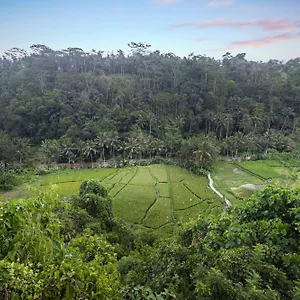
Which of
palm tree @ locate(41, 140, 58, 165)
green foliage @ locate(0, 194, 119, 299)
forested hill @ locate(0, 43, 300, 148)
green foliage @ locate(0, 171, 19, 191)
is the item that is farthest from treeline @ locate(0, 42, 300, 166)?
green foliage @ locate(0, 194, 119, 299)

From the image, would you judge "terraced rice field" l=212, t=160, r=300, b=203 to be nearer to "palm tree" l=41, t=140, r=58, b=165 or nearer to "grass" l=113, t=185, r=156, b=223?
"grass" l=113, t=185, r=156, b=223

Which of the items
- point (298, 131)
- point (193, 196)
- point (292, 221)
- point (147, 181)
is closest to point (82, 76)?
point (147, 181)

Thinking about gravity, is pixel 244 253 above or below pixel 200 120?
above

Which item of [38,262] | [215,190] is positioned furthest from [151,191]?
[38,262]

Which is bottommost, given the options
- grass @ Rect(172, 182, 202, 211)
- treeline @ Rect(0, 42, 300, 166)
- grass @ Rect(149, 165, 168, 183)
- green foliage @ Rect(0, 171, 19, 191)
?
grass @ Rect(149, 165, 168, 183)

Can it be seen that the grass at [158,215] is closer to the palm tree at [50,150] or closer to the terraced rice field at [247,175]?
the terraced rice field at [247,175]

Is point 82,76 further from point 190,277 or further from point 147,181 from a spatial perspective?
point 190,277

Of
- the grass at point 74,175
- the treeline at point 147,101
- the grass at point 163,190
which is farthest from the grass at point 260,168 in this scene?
the grass at point 74,175
